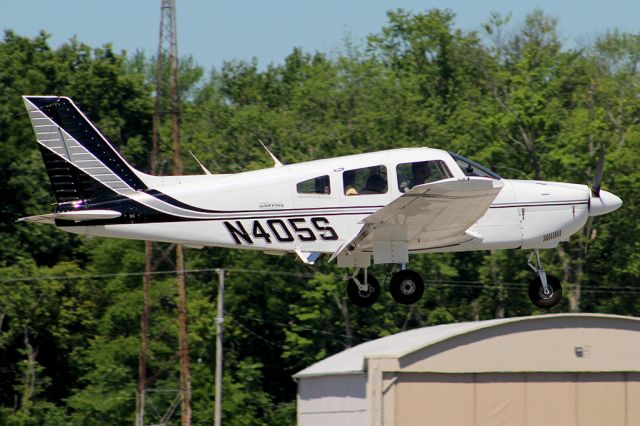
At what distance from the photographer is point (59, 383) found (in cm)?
4697

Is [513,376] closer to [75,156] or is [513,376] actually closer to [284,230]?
[284,230]

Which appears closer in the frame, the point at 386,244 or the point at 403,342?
the point at 386,244

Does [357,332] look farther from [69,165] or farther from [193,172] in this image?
[69,165]

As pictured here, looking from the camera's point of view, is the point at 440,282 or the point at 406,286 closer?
the point at 406,286

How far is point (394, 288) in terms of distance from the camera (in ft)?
69.5

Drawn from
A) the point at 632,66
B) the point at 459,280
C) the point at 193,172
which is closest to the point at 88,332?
the point at 193,172

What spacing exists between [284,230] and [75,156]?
137 inches

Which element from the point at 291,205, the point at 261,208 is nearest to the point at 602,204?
the point at 291,205

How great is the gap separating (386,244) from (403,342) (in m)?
7.85

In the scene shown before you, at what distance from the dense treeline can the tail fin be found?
20.5 metres

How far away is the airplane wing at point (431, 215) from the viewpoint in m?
19.2

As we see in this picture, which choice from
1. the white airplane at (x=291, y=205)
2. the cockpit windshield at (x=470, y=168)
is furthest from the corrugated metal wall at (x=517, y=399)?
the cockpit windshield at (x=470, y=168)

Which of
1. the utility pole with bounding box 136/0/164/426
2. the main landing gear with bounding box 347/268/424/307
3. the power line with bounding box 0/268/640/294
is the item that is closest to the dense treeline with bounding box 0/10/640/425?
the power line with bounding box 0/268/640/294

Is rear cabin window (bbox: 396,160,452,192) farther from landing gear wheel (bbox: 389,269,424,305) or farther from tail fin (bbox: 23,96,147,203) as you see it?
tail fin (bbox: 23,96,147,203)
